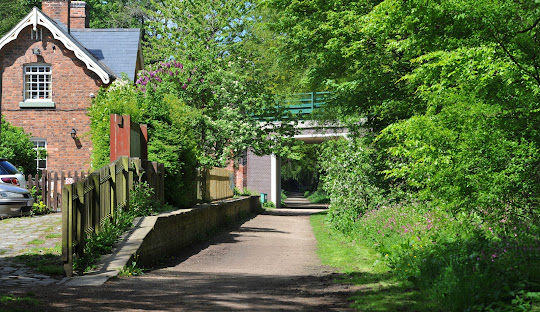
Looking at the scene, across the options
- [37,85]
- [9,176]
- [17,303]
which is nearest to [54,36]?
[37,85]

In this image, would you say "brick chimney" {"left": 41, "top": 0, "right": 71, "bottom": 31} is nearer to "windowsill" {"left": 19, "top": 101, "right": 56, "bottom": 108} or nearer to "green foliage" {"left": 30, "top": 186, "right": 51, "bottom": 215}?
"windowsill" {"left": 19, "top": 101, "right": 56, "bottom": 108}

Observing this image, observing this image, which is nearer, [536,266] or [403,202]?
[536,266]

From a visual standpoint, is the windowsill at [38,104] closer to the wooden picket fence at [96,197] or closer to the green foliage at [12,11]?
the wooden picket fence at [96,197]

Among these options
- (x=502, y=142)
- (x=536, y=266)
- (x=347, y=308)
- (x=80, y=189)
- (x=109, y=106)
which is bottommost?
(x=347, y=308)

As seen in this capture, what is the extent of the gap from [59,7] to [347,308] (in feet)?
94.5

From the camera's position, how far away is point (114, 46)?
33.0 meters

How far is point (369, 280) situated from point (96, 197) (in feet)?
15.0

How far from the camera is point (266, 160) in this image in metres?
42.5

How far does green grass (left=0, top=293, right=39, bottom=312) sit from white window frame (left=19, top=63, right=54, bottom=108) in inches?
922

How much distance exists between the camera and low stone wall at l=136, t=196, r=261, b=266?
11.2 m

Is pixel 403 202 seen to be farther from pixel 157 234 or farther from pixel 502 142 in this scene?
pixel 157 234

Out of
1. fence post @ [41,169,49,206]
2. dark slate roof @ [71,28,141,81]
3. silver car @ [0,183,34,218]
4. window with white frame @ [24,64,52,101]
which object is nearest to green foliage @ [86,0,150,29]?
dark slate roof @ [71,28,141,81]

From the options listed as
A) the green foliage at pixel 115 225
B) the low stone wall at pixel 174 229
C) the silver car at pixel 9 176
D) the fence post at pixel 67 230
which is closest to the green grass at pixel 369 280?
the low stone wall at pixel 174 229

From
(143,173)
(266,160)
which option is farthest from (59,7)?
(143,173)
